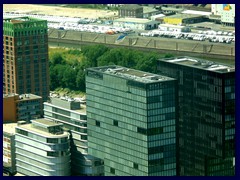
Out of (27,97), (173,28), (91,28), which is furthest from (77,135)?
(173,28)

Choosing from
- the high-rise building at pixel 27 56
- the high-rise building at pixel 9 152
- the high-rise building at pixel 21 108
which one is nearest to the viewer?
the high-rise building at pixel 9 152

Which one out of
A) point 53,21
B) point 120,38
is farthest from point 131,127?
point 53,21

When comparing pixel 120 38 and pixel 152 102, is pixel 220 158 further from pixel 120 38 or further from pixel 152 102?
pixel 120 38

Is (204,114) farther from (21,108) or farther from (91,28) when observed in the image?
(91,28)

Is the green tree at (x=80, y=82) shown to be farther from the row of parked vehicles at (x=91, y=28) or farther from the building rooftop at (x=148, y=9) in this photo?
the building rooftop at (x=148, y=9)

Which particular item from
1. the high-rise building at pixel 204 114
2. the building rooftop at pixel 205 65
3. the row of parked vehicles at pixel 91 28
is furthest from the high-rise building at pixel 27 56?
the row of parked vehicles at pixel 91 28

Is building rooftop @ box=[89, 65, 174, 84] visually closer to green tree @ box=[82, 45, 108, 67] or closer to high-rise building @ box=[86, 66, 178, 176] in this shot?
high-rise building @ box=[86, 66, 178, 176]
